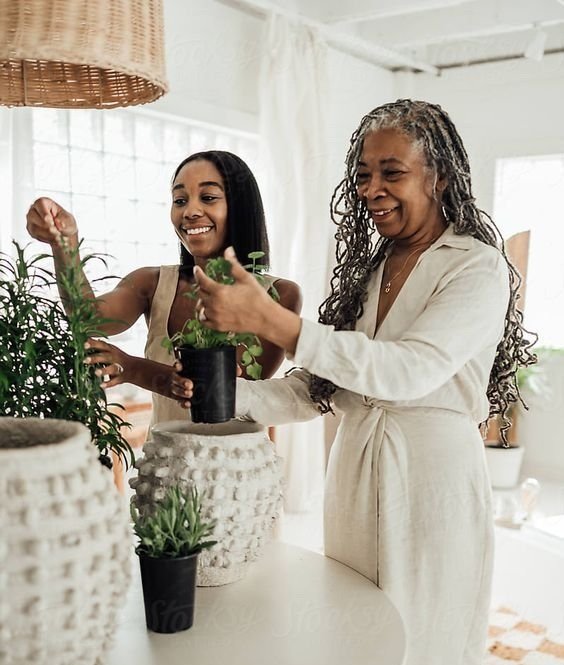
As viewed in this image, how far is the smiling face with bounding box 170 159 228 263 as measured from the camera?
161 centimetres

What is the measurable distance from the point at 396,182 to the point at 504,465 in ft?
11.7

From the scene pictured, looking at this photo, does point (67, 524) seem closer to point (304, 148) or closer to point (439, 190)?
point (439, 190)

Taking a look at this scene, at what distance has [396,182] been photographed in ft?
4.34

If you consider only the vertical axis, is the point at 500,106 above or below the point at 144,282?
above

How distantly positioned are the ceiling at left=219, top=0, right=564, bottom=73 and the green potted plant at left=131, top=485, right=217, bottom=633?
10.4ft

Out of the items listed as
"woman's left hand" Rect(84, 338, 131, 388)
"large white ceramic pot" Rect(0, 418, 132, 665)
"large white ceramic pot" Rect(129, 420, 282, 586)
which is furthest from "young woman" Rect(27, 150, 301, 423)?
"large white ceramic pot" Rect(0, 418, 132, 665)

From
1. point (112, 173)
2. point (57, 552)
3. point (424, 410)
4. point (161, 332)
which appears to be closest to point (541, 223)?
point (112, 173)

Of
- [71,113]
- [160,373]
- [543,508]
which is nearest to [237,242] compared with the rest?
[160,373]

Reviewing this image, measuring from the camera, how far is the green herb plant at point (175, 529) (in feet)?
3.21

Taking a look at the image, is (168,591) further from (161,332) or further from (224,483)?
(161,332)

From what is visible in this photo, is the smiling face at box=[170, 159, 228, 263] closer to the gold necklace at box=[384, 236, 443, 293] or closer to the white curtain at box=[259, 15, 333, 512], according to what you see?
the gold necklace at box=[384, 236, 443, 293]

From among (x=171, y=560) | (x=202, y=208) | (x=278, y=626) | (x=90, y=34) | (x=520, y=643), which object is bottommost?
(x=520, y=643)

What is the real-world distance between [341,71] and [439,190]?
3382mm

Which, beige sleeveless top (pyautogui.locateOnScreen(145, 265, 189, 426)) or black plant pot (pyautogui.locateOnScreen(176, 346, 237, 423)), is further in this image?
beige sleeveless top (pyautogui.locateOnScreen(145, 265, 189, 426))
